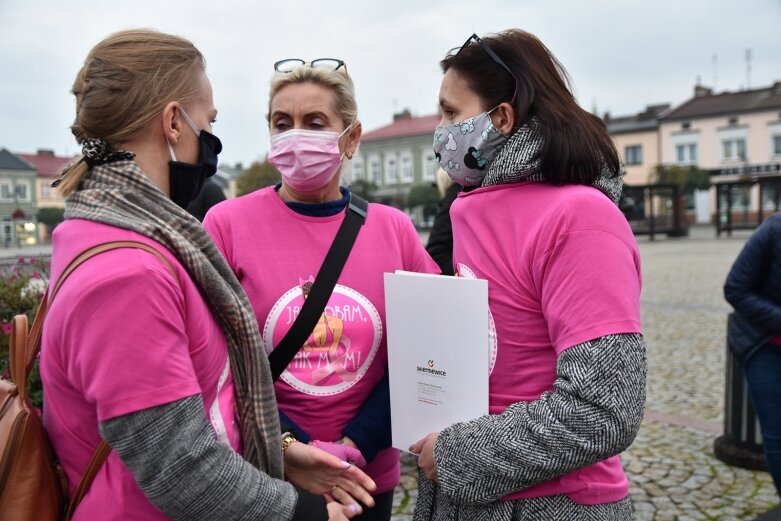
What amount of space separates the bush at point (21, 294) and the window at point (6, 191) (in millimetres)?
55158

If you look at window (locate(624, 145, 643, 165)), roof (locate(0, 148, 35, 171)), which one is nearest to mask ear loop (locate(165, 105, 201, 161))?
window (locate(624, 145, 643, 165))

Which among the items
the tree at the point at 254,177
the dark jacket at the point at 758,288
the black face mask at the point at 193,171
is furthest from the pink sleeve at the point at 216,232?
the tree at the point at 254,177

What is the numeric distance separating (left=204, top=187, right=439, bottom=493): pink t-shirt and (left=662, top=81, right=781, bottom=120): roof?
5277 centimetres

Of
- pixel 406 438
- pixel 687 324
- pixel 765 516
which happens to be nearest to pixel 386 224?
pixel 406 438

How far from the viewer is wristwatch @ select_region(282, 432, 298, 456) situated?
73.4 inches

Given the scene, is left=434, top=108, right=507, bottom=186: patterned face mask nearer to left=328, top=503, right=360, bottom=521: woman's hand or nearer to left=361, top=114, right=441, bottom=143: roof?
left=328, top=503, right=360, bottom=521: woman's hand

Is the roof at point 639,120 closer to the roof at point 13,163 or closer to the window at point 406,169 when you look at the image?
the window at point 406,169

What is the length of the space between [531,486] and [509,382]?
244mm

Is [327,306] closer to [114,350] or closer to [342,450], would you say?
[342,450]

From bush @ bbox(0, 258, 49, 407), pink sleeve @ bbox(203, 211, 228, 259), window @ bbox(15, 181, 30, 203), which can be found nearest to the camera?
pink sleeve @ bbox(203, 211, 228, 259)

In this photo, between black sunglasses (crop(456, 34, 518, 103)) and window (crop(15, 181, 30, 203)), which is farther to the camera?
window (crop(15, 181, 30, 203))

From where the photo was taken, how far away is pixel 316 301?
6.72ft

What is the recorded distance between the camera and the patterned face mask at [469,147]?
5.53 feet

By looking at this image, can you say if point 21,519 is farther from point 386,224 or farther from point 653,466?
point 653,466
